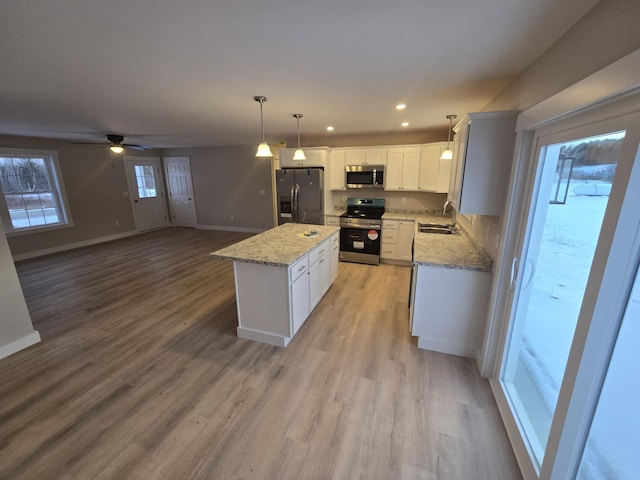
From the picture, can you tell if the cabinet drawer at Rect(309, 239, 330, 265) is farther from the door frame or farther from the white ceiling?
the door frame

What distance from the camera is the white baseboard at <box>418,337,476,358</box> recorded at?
2449 mm

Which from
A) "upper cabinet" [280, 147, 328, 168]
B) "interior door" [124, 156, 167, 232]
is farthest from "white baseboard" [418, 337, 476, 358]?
"interior door" [124, 156, 167, 232]

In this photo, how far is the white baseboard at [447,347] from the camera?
2449 mm

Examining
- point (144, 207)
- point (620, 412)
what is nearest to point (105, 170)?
point (144, 207)

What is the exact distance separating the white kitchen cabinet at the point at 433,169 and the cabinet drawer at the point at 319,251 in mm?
2315

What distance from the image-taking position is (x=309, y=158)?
199 inches

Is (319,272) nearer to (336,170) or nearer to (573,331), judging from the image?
(573,331)

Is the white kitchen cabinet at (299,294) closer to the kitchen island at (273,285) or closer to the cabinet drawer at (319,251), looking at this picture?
the kitchen island at (273,285)

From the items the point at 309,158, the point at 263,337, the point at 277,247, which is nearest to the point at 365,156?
the point at 309,158

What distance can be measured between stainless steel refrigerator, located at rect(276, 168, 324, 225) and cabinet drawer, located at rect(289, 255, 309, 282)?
97.4 inches

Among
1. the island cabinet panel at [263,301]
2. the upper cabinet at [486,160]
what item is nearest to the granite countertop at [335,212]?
the island cabinet panel at [263,301]

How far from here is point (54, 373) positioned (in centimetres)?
228

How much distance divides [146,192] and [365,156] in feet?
21.4

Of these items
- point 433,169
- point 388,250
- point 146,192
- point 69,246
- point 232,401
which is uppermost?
point 433,169
